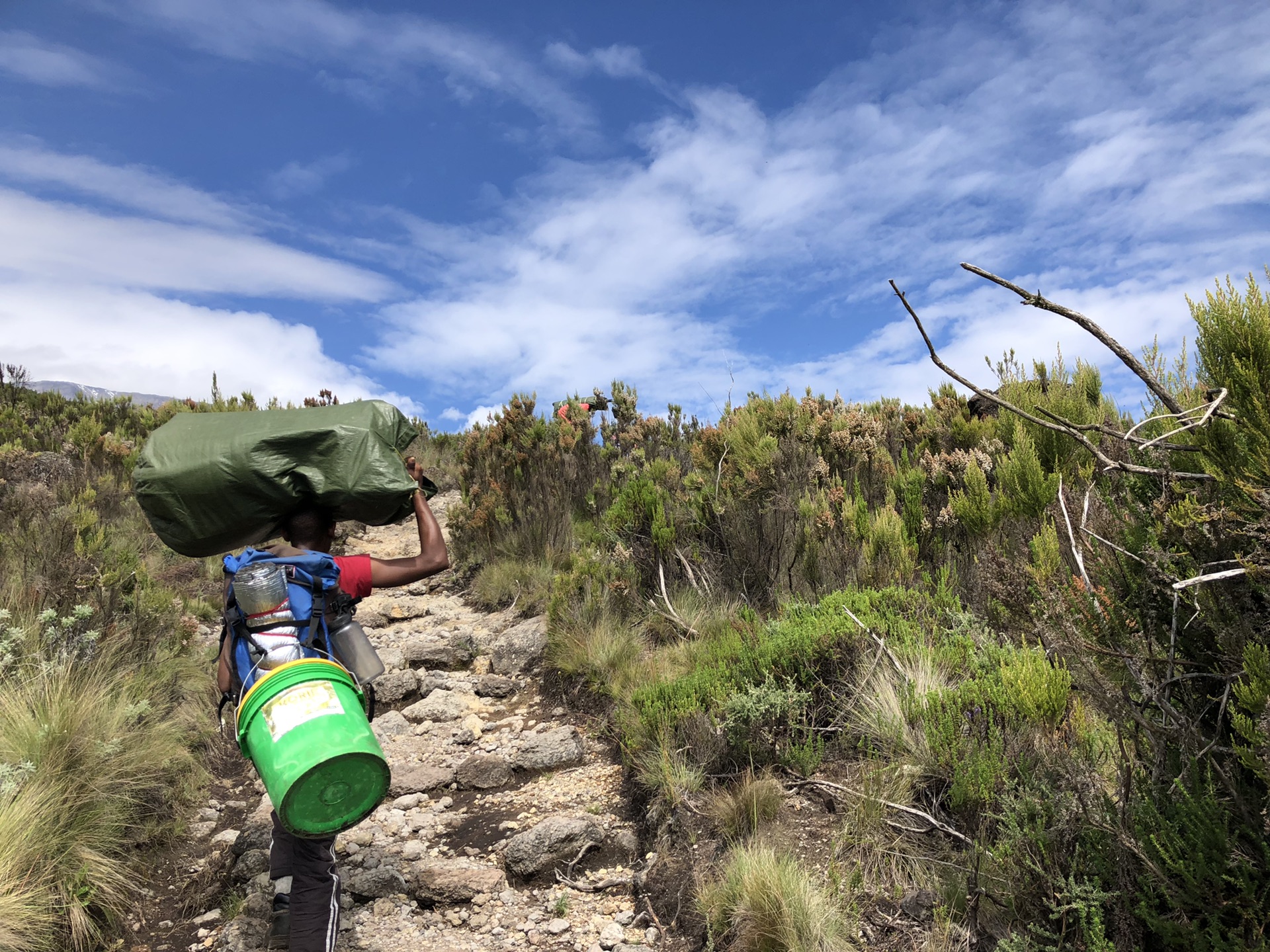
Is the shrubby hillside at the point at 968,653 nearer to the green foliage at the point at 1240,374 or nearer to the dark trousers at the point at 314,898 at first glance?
the green foliage at the point at 1240,374

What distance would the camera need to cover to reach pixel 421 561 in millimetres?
3412

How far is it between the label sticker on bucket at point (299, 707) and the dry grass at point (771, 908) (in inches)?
68.0

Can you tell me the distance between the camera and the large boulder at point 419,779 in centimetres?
486

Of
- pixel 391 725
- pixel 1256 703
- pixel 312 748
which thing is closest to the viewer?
pixel 1256 703

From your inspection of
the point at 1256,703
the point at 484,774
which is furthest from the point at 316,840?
the point at 1256,703

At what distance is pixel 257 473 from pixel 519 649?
398cm

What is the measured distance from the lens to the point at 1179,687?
217cm

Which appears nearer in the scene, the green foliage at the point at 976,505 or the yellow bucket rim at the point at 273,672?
the yellow bucket rim at the point at 273,672

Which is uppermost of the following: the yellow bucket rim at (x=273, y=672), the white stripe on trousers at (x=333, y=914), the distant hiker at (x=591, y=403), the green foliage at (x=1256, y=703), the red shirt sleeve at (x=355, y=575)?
the distant hiker at (x=591, y=403)

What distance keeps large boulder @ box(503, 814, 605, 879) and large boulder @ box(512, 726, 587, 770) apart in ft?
2.89

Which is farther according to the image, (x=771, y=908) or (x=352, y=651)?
(x=352, y=651)

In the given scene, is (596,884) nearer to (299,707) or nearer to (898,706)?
(898,706)

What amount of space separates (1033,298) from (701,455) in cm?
558

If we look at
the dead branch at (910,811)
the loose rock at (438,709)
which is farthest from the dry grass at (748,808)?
the loose rock at (438,709)
